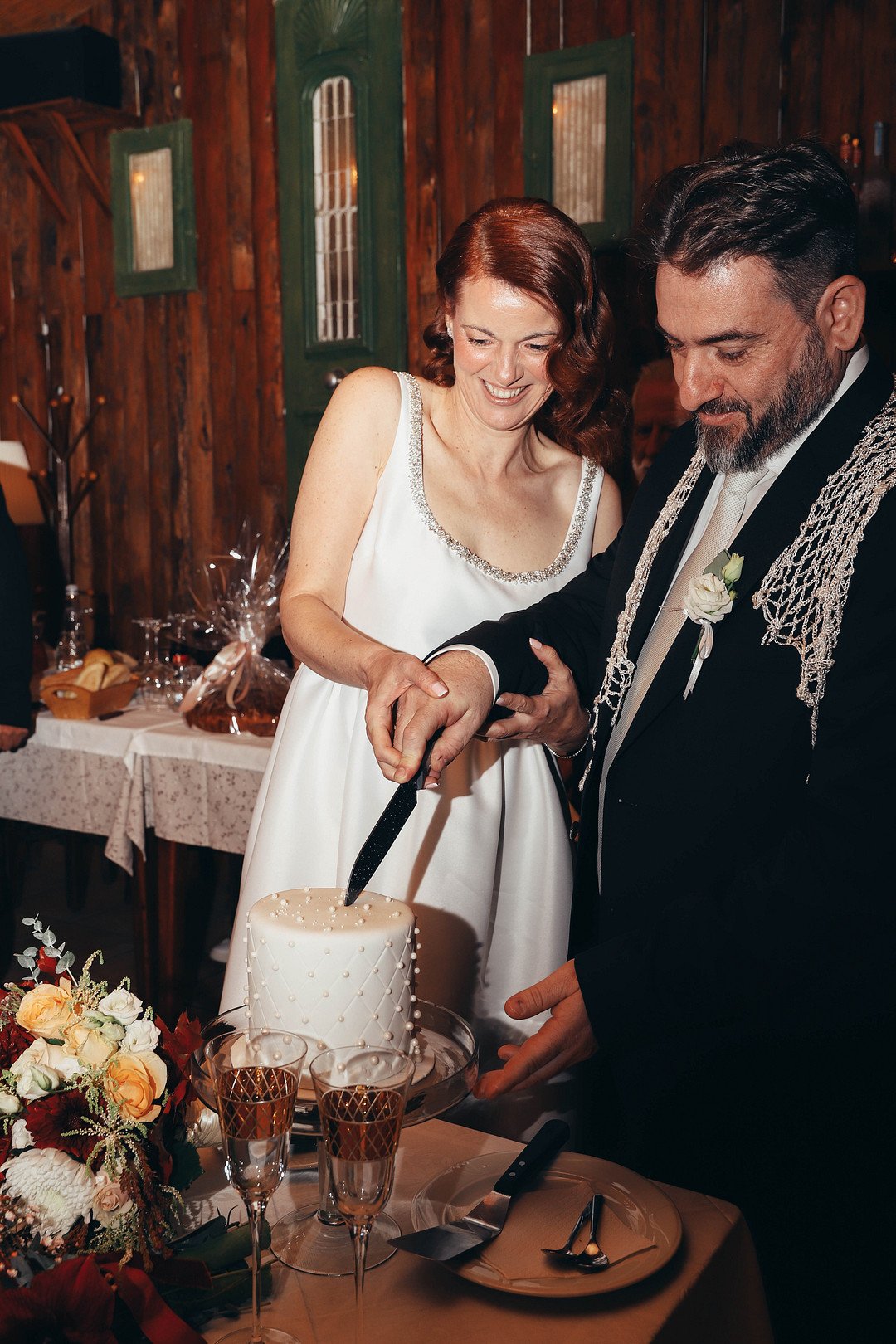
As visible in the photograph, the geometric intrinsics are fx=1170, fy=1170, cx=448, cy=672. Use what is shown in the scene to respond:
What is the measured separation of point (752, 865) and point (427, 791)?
0.76 metres

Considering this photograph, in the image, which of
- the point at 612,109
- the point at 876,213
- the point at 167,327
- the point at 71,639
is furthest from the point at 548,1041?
the point at 167,327

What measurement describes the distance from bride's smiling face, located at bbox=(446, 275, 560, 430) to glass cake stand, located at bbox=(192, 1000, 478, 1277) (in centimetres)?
108

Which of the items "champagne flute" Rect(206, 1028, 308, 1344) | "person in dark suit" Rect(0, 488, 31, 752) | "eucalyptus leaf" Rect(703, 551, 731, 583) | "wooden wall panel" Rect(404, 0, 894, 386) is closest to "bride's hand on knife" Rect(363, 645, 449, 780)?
"eucalyptus leaf" Rect(703, 551, 731, 583)

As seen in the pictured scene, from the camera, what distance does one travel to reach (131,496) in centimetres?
540

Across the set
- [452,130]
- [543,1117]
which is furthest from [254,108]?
[543,1117]

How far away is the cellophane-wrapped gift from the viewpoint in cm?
330

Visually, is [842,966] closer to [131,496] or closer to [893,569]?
[893,569]

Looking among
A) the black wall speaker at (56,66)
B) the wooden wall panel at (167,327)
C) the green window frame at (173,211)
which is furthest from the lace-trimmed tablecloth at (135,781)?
the black wall speaker at (56,66)

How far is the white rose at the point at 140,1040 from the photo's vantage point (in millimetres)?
1011

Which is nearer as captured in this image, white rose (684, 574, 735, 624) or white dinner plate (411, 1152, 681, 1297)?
white dinner plate (411, 1152, 681, 1297)

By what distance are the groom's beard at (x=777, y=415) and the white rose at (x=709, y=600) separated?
0.19 m

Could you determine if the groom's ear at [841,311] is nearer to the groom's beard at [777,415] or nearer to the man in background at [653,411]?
the groom's beard at [777,415]

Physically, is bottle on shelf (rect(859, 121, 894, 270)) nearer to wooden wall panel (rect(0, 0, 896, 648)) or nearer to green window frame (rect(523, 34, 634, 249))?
wooden wall panel (rect(0, 0, 896, 648))

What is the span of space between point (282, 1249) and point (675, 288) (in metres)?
1.09
